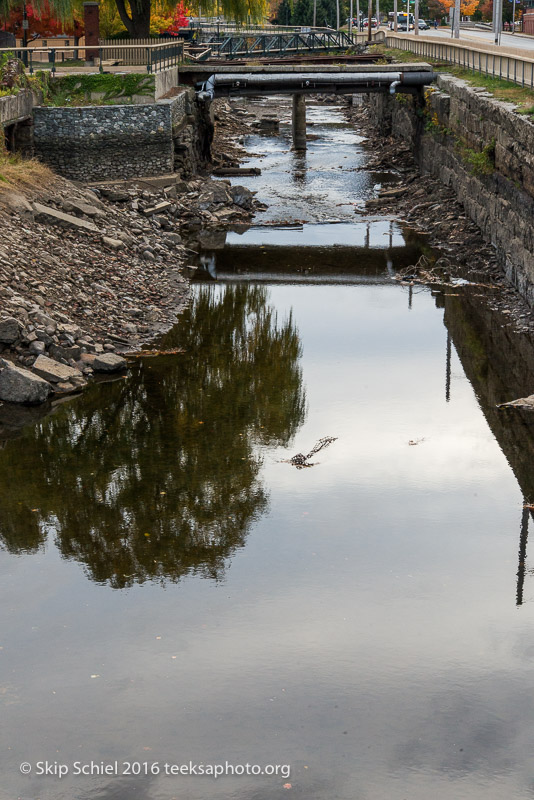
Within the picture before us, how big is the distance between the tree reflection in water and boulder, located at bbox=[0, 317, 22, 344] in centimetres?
167

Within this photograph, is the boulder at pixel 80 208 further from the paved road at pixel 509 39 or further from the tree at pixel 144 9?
the paved road at pixel 509 39

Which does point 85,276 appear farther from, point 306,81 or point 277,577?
point 306,81

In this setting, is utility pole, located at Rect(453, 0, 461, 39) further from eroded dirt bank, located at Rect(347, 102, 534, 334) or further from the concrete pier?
eroded dirt bank, located at Rect(347, 102, 534, 334)

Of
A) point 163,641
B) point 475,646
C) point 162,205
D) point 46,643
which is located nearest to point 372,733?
point 475,646

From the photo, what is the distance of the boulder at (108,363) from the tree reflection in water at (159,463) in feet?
1.05

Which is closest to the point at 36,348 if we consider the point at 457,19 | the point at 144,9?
the point at 144,9

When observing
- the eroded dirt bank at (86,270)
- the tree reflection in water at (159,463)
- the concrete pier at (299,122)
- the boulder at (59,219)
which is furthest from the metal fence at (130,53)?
the tree reflection in water at (159,463)

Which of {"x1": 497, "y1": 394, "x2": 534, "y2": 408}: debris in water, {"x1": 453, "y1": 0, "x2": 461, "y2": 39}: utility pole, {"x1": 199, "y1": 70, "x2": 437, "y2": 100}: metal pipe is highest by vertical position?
{"x1": 453, "y1": 0, "x2": 461, "y2": 39}: utility pole

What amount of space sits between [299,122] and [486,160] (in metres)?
20.3

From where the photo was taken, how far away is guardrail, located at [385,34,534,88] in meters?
28.5

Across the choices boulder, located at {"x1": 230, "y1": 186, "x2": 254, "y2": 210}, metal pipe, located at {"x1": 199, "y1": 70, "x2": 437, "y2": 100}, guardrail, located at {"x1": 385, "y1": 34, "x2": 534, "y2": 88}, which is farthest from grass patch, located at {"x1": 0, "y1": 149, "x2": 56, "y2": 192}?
guardrail, located at {"x1": 385, "y1": 34, "x2": 534, "y2": 88}

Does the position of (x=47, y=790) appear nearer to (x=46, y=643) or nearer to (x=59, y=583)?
(x=46, y=643)

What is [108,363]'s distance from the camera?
17.0 meters

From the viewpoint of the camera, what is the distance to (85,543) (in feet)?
38.8
